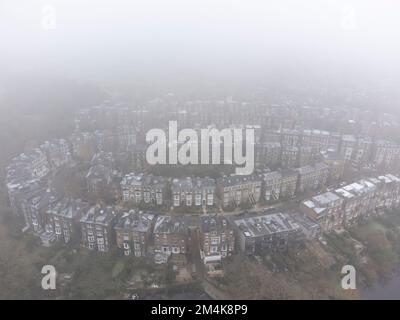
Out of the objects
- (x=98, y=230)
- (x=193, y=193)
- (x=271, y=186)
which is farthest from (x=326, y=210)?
(x=98, y=230)

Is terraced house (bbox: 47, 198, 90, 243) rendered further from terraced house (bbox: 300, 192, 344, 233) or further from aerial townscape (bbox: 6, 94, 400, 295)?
terraced house (bbox: 300, 192, 344, 233)

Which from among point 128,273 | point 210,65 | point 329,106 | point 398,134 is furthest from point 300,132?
point 210,65

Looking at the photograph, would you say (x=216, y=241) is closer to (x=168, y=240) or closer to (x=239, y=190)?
(x=168, y=240)

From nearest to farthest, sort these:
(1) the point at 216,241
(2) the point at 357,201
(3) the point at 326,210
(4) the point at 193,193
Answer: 1. (1) the point at 216,241
2. (3) the point at 326,210
3. (2) the point at 357,201
4. (4) the point at 193,193

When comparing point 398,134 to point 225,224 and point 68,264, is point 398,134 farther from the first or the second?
point 68,264

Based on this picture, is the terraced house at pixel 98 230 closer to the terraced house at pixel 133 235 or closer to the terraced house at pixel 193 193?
the terraced house at pixel 133 235

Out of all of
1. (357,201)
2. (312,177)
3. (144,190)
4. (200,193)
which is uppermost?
(312,177)

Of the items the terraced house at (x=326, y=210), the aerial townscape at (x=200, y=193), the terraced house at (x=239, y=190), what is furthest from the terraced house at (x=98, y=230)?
the terraced house at (x=326, y=210)

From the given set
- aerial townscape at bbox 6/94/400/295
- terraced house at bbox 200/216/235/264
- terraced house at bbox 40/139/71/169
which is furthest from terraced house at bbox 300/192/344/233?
terraced house at bbox 40/139/71/169
